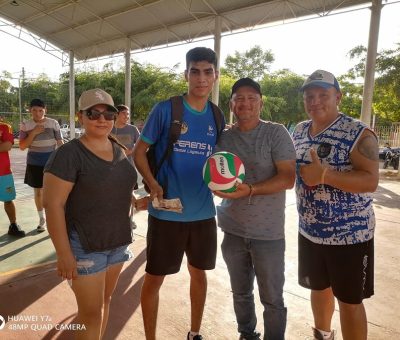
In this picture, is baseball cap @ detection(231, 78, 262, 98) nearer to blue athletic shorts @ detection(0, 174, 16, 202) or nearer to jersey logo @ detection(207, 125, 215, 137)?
jersey logo @ detection(207, 125, 215, 137)

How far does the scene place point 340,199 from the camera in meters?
2.37

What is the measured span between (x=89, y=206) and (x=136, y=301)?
1.75 m

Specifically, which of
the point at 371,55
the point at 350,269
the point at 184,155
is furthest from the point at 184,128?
the point at 371,55

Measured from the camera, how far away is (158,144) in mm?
2631

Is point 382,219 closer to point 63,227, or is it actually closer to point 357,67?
point 63,227

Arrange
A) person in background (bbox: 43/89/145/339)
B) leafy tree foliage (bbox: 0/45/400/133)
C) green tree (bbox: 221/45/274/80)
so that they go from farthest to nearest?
green tree (bbox: 221/45/274/80) < leafy tree foliage (bbox: 0/45/400/133) < person in background (bbox: 43/89/145/339)

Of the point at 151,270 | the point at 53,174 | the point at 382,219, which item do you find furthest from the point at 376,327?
the point at 382,219

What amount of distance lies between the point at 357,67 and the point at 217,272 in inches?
912

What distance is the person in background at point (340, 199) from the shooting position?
223cm

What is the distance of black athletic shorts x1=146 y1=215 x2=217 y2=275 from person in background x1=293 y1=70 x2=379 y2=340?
80 cm

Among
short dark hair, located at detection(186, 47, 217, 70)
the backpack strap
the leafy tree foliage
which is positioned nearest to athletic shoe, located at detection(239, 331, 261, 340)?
the backpack strap

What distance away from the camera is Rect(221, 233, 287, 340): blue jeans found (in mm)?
2492

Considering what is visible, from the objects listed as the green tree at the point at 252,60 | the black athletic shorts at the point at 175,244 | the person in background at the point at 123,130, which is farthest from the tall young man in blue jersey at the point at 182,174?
the green tree at the point at 252,60

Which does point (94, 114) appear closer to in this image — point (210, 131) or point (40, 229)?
point (210, 131)
